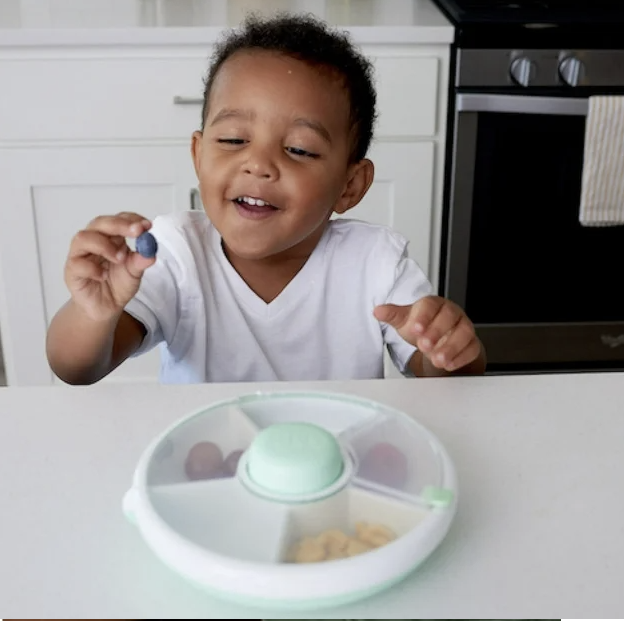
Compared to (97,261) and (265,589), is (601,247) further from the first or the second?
(265,589)

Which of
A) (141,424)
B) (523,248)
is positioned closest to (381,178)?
(523,248)

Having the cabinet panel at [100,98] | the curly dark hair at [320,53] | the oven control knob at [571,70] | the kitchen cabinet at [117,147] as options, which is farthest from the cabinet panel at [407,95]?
the curly dark hair at [320,53]

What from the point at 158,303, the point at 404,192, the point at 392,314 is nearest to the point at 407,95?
the point at 404,192

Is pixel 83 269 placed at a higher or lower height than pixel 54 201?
higher

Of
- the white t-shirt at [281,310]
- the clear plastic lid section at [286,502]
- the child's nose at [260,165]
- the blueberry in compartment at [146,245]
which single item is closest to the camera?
the clear plastic lid section at [286,502]

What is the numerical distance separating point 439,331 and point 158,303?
0.35 metres

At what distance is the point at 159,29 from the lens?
63.3 inches

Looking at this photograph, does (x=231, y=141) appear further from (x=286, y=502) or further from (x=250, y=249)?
(x=286, y=502)

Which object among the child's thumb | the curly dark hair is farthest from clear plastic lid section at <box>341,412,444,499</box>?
the curly dark hair

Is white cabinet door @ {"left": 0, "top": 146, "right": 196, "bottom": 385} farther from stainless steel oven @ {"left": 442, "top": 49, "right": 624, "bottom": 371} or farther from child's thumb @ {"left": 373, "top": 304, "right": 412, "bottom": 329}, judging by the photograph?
child's thumb @ {"left": 373, "top": 304, "right": 412, "bottom": 329}

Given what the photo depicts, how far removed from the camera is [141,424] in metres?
0.61

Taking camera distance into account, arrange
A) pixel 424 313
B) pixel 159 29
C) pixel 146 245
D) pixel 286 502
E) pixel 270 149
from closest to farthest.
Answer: pixel 286 502, pixel 146 245, pixel 424 313, pixel 270 149, pixel 159 29

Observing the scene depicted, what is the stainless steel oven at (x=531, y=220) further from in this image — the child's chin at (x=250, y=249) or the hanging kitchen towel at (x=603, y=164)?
the child's chin at (x=250, y=249)

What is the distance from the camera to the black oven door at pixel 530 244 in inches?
67.5
